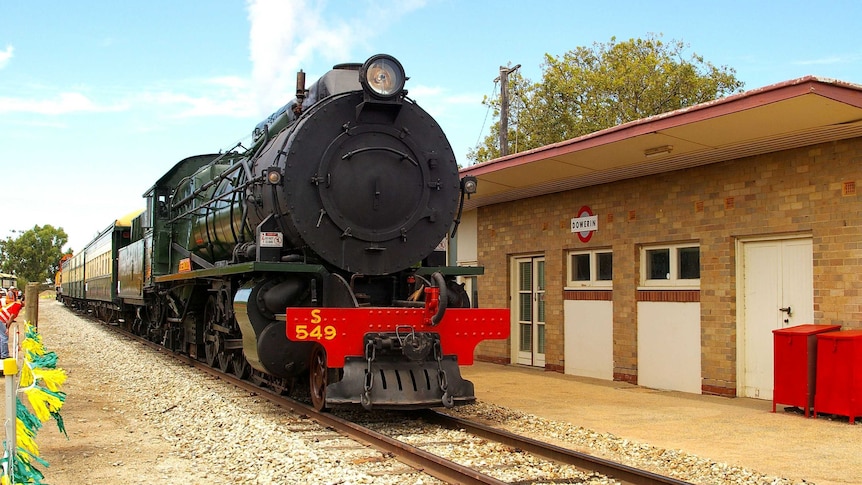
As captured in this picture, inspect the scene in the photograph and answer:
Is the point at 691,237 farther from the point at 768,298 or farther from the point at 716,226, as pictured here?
the point at 768,298

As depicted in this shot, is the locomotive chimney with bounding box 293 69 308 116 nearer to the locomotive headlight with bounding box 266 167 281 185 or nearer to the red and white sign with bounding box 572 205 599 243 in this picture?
the locomotive headlight with bounding box 266 167 281 185

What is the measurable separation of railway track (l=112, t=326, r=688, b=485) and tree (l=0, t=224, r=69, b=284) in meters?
99.6

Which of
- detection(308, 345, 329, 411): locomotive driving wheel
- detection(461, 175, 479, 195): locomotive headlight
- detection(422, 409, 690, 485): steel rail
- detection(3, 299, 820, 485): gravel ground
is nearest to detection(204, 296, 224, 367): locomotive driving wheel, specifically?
detection(3, 299, 820, 485): gravel ground

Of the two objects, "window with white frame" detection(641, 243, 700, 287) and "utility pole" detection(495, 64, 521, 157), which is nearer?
"window with white frame" detection(641, 243, 700, 287)

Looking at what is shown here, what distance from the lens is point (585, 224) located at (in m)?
11.4

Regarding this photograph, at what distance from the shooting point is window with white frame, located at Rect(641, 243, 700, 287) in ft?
32.1

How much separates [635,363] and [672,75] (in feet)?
71.9

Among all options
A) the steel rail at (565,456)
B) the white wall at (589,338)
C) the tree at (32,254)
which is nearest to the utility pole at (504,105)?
the white wall at (589,338)

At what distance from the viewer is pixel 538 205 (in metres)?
12.5

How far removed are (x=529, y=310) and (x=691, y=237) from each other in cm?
390

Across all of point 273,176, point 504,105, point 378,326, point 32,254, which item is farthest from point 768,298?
point 32,254

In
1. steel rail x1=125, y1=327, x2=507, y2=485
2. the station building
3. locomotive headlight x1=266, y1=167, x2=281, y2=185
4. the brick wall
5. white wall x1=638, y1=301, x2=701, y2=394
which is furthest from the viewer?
white wall x1=638, y1=301, x2=701, y2=394

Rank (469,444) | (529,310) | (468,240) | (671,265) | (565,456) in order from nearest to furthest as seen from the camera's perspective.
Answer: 1. (565,456)
2. (469,444)
3. (671,265)
4. (529,310)
5. (468,240)

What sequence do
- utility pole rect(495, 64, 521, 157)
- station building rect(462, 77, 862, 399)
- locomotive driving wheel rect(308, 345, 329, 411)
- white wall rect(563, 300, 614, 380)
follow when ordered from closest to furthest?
1. locomotive driving wheel rect(308, 345, 329, 411)
2. station building rect(462, 77, 862, 399)
3. white wall rect(563, 300, 614, 380)
4. utility pole rect(495, 64, 521, 157)
